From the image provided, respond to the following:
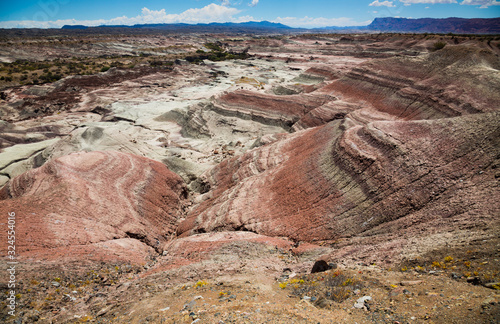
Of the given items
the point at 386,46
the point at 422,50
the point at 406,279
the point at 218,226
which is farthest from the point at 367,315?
the point at 386,46

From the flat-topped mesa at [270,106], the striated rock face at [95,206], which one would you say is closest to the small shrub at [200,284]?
the striated rock face at [95,206]

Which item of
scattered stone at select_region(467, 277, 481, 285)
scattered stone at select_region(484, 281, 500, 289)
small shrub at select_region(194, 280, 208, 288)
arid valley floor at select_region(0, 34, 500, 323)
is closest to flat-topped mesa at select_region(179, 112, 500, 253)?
arid valley floor at select_region(0, 34, 500, 323)

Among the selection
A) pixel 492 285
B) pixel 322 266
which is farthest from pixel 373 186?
pixel 492 285

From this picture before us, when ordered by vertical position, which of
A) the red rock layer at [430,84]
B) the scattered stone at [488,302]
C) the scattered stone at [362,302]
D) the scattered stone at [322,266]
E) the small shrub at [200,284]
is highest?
the red rock layer at [430,84]

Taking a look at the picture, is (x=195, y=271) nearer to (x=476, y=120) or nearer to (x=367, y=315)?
(x=367, y=315)

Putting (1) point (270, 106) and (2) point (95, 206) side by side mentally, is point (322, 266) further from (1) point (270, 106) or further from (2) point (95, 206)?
(1) point (270, 106)

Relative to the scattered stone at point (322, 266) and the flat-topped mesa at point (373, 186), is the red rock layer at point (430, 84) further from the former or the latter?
the scattered stone at point (322, 266)

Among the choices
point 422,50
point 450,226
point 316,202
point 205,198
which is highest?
point 422,50
